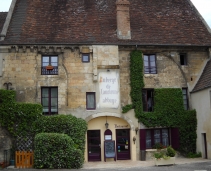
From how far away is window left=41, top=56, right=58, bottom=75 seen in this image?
1919cm

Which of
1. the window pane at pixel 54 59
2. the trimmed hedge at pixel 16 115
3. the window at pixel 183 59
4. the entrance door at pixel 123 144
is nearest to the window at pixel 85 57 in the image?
the window pane at pixel 54 59

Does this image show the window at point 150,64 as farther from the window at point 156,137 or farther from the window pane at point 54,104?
the window pane at point 54,104

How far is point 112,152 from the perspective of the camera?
61.5 feet

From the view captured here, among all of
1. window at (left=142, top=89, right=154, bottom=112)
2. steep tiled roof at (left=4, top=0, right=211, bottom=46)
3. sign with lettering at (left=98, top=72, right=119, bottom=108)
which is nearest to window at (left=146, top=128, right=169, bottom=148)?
window at (left=142, top=89, right=154, bottom=112)

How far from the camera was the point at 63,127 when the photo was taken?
17.5 metres

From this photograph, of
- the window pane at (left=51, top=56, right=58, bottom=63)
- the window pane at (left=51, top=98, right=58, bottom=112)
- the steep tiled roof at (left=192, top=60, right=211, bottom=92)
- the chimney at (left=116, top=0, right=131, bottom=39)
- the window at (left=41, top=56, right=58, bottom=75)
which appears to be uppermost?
the chimney at (left=116, top=0, right=131, bottom=39)

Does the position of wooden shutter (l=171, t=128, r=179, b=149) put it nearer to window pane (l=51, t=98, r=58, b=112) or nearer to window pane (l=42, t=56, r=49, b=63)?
window pane (l=51, t=98, r=58, b=112)

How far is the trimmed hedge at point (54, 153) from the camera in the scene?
15211 mm

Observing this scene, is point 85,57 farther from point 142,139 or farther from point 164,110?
point 142,139

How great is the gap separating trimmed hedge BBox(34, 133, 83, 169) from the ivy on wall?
507 cm

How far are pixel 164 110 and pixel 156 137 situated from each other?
72.9 inches

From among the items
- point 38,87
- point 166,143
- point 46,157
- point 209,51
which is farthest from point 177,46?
point 46,157

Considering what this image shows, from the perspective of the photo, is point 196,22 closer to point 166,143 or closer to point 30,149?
point 166,143

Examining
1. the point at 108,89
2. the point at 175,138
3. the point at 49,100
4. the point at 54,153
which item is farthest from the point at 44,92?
the point at 175,138
